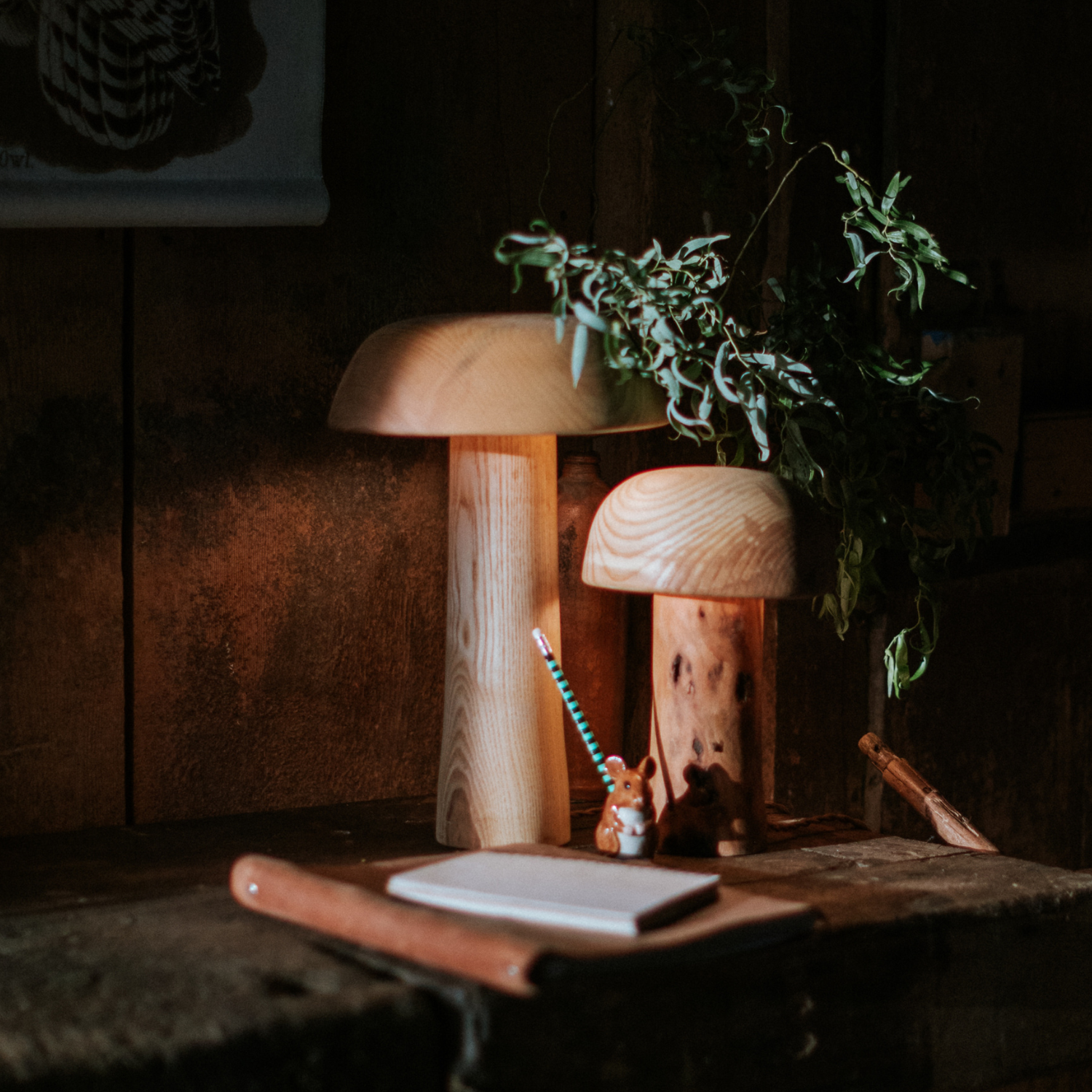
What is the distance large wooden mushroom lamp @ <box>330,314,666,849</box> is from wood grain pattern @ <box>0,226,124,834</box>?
0.32m

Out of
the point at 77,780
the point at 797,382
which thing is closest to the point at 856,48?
the point at 797,382

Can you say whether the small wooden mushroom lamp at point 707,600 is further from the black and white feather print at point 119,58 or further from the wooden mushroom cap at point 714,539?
the black and white feather print at point 119,58

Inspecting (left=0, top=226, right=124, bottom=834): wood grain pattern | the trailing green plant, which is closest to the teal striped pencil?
the trailing green plant

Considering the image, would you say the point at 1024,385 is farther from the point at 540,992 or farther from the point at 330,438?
the point at 540,992

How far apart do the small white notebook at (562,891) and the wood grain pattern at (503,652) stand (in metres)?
0.20

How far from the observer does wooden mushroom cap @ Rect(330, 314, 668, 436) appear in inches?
52.2

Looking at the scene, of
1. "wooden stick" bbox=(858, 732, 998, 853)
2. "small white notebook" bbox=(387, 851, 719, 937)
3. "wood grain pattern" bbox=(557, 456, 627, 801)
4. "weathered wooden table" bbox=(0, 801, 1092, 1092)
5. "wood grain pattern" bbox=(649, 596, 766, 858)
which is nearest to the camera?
"weathered wooden table" bbox=(0, 801, 1092, 1092)

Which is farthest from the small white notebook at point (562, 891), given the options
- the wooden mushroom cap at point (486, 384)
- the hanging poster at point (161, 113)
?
the hanging poster at point (161, 113)

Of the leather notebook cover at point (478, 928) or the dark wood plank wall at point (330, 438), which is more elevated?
the dark wood plank wall at point (330, 438)

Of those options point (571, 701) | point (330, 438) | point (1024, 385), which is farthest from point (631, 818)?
point (1024, 385)

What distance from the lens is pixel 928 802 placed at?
5.21 ft

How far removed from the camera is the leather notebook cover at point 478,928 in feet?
3.31

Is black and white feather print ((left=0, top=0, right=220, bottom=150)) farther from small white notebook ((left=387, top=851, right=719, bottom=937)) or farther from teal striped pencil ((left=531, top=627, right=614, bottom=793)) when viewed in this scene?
small white notebook ((left=387, top=851, right=719, bottom=937))

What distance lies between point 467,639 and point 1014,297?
112 centimetres
